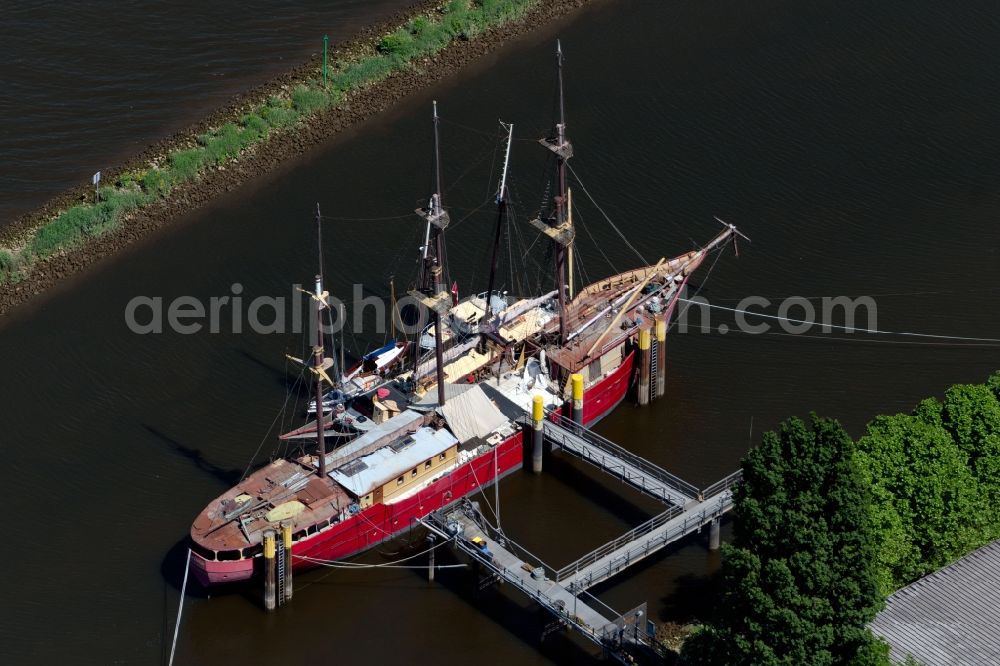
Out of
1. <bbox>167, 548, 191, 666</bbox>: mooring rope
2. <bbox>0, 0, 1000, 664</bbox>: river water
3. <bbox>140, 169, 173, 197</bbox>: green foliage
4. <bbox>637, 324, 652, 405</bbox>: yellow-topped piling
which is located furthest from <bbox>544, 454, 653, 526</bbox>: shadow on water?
<bbox>140, 169, 173, 197</bbox>: green foliage

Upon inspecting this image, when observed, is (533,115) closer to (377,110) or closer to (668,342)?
(377,110)

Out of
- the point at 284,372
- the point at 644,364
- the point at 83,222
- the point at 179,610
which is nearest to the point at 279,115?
the point at 83,222

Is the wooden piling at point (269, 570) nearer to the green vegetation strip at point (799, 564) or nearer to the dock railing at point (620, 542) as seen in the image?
the dock railing at point (620, 542)

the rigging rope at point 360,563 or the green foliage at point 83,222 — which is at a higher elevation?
the green foliage at point 83,222

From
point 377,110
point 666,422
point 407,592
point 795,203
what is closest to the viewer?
point 407,592

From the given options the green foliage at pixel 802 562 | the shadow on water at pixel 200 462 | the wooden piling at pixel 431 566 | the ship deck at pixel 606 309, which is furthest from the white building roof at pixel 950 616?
the shadow on water at pixel 200 462

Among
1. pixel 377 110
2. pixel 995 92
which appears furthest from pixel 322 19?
pixel 995 92
